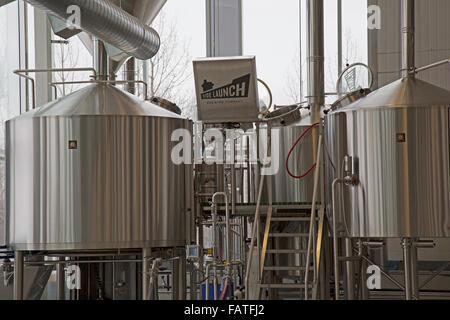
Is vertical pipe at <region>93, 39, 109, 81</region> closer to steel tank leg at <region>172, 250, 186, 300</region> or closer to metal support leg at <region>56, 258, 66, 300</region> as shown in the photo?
steel tank leg at <region>172, 250, 186, 300</region>

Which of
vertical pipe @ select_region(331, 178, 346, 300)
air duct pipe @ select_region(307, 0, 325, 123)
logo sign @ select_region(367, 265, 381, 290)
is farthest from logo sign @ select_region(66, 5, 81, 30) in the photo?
logo sign @ select_region(367, 265, 381, 290)

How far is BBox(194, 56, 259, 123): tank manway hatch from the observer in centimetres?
750

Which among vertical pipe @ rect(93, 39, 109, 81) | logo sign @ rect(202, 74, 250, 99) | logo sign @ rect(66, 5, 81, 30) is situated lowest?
logo sign @ rect(202, 74, 250, 99)

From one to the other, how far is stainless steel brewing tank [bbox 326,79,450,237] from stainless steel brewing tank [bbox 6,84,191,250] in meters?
1.75

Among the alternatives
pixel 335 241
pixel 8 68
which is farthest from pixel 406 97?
pixel 8 68

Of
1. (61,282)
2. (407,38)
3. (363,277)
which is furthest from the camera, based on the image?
(61,282)

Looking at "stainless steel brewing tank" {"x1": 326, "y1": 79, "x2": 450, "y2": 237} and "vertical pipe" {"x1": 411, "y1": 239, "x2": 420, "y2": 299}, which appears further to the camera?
"vertical pipe" {"x1": 411, "y1": 239, "x2": 420, "y2": 299}

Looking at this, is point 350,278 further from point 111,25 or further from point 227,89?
point 111,25

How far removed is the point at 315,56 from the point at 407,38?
2.44 m

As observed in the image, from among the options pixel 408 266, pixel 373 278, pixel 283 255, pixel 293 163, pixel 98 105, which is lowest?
pixel 373 278

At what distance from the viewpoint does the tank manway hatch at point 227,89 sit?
7.50 meters

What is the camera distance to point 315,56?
934 centimetres
